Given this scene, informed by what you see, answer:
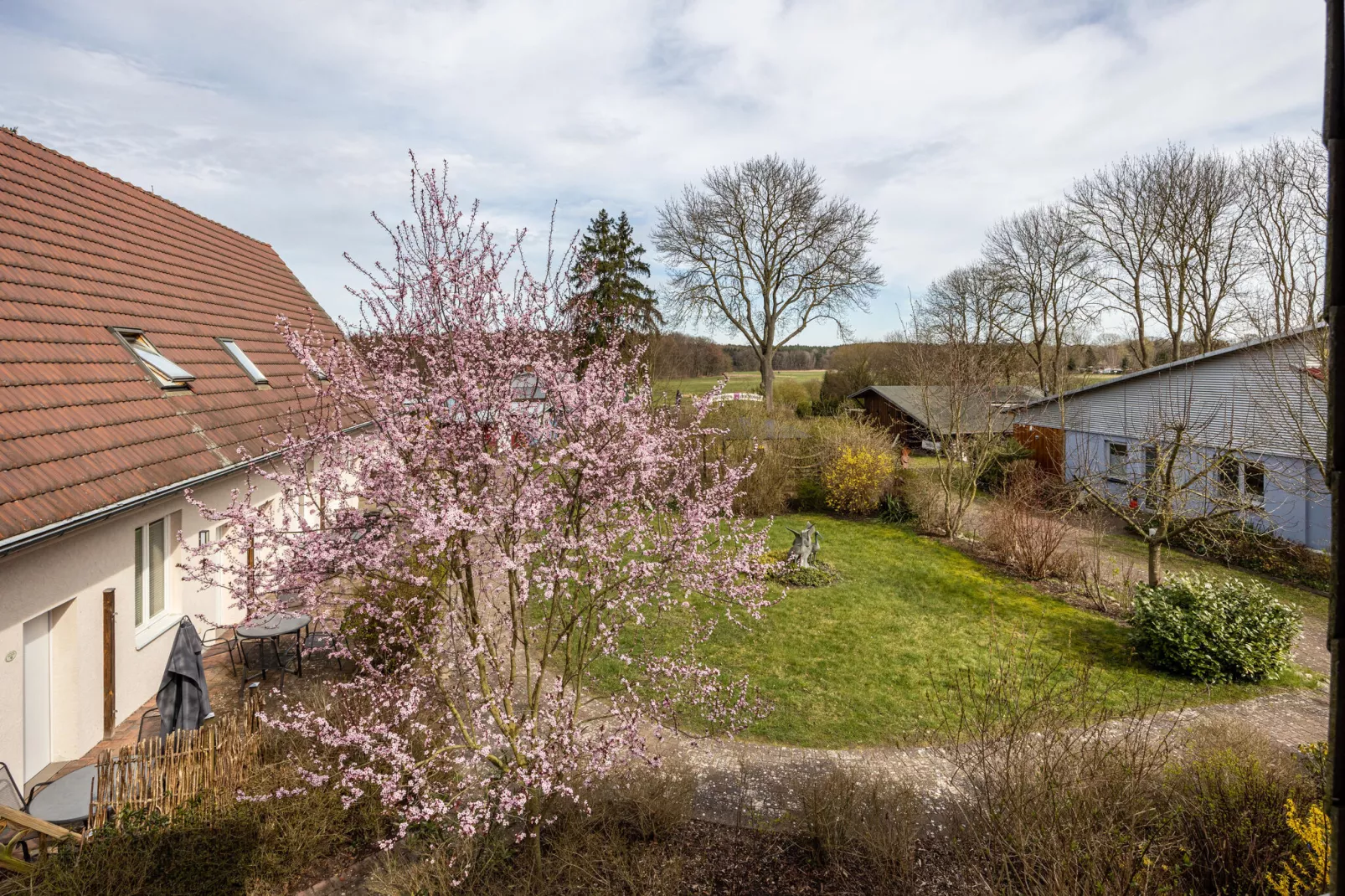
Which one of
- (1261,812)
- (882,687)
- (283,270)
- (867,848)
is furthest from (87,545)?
(283,270)

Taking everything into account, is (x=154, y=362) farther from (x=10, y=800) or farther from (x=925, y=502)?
(x=925, y=502)

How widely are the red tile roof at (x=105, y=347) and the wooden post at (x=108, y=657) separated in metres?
1.13

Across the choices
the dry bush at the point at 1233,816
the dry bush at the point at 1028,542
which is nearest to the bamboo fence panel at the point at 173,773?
the dry bush at the point at 1233,816

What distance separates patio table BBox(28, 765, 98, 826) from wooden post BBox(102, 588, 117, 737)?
1527mm

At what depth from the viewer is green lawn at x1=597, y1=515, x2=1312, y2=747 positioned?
→ 7691 mm

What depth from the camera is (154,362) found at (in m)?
8.69

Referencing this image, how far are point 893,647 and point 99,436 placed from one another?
9.93 m

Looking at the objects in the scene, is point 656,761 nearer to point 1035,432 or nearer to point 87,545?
point 87,545

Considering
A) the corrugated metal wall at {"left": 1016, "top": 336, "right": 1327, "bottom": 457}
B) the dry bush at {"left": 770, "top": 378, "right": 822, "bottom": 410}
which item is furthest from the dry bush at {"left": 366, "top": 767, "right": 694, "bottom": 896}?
the dry bush at {"left": 770, "top": 378, "right": 822, "bottom": 410}

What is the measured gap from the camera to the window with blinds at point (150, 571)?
777 centimetres

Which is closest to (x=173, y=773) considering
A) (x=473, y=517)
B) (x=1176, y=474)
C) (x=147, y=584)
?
(x=473, y=517)

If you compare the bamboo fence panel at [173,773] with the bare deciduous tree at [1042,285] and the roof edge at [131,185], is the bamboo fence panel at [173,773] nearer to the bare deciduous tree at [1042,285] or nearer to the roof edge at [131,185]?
the roof edge at [131,185]

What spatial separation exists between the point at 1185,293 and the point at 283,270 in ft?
101

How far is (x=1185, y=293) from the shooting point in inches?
1018
